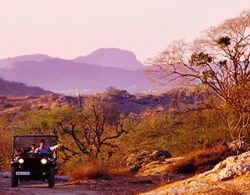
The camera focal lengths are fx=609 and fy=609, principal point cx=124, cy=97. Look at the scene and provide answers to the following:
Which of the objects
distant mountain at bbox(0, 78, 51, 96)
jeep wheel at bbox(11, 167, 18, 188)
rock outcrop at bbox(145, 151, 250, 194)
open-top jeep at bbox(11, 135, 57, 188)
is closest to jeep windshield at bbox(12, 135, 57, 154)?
open-top jeep at bbox(11, 135, 57, 188)

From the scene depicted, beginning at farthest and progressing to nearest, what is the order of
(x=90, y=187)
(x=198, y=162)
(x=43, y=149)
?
(x=198, y=162), (x=43, y=149), (x=90, y=187)

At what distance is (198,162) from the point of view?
2819cm

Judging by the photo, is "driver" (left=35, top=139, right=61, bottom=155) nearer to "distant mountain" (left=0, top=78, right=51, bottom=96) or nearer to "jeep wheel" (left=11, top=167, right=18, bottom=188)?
"jeep wheel" (left=11, top=167, right=18, bottom=188)

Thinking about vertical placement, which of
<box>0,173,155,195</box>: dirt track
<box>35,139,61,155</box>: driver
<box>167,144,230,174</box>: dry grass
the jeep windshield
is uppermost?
the jeep windshield

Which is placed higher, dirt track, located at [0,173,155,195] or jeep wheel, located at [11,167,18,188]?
jeep wheel, located at [11,167,18,188]

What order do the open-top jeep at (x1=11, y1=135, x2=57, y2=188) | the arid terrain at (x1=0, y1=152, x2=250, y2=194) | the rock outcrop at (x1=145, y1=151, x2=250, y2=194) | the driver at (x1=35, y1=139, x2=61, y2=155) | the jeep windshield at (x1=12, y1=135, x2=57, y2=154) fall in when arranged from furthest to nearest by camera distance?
the jeep windshield at (x1=12, y1=135, x2=57, y2=154) → the driver at (x1=35, y1=139, x2=61, y2=155) → the open-top jeep at (x1=11, y1=135, x2=57, y2=188) → the arid terrain at (x1=0, y1=152, x2=250, y2=194) → the rock outcrop at (x1=145, y1=151, x2=250, y2=194)

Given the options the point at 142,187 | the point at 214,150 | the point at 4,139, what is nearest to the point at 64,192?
the point at 142,187

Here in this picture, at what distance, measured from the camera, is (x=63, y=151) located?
38406 millimetres

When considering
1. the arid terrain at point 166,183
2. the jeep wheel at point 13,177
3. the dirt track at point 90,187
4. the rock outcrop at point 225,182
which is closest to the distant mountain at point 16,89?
the arid terrain at point 166,183

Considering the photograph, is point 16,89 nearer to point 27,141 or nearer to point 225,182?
point 27,141

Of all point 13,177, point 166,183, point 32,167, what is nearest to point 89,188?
point 32,167

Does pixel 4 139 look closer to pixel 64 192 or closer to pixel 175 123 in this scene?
pixel 175 123

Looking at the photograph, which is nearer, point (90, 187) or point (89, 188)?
point (89, 188)

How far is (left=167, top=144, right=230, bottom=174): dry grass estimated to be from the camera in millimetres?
27672
